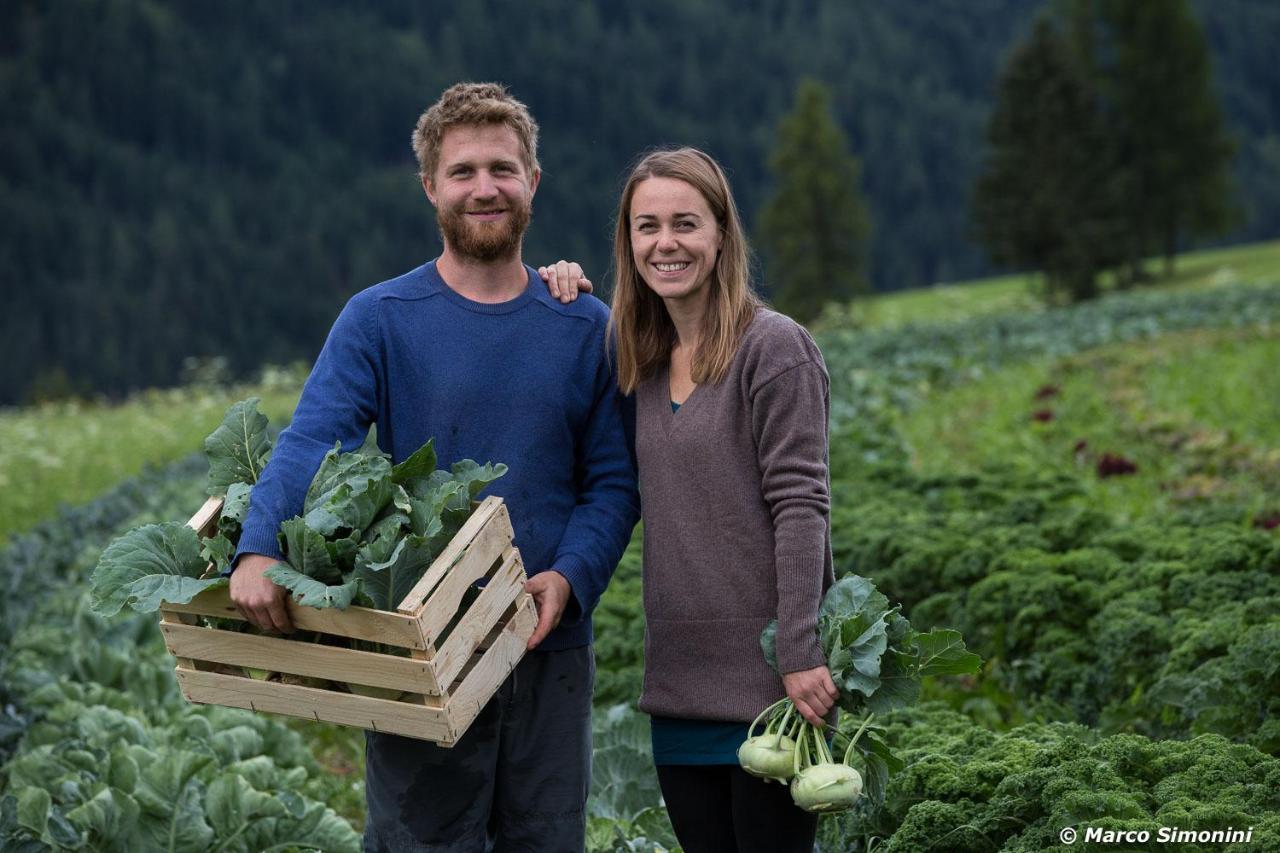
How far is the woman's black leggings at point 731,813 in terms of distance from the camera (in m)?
2.98

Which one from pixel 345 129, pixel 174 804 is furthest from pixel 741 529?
pixel 345 129

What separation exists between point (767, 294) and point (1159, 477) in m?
6.55

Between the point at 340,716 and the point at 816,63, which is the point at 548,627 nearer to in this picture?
the point at 340,716

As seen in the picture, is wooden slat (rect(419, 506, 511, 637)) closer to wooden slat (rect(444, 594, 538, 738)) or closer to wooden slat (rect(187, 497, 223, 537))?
wooden slat (rect(444, 594, 538, 738))

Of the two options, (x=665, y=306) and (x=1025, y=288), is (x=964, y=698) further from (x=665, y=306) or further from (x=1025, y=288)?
(x=1025, y=288)

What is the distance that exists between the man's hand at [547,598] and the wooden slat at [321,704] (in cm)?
38

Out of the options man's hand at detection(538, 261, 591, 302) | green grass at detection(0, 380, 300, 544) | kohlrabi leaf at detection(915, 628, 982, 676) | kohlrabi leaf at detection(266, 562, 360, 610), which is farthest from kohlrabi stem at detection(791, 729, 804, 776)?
green grass at detection(0, 380, 300, 544)

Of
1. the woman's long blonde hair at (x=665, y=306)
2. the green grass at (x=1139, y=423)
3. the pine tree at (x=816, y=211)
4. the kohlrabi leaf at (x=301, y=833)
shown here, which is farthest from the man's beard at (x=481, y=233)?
the pine tree at (x=816, y=211)

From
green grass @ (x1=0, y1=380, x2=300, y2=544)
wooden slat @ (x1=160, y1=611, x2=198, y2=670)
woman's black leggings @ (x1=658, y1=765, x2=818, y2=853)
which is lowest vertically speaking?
green grass @ (x1=0, y1=380, x2=300, y2=544)

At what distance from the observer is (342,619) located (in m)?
2.74

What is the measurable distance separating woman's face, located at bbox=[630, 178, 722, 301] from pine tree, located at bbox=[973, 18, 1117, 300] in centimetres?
3751

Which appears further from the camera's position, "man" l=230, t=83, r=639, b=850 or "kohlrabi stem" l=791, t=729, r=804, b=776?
"man" l=230, t=83, r=639, b=850

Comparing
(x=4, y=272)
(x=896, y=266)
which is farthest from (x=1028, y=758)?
(x=4, y=272)

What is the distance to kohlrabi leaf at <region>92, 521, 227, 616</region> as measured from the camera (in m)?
2.78
